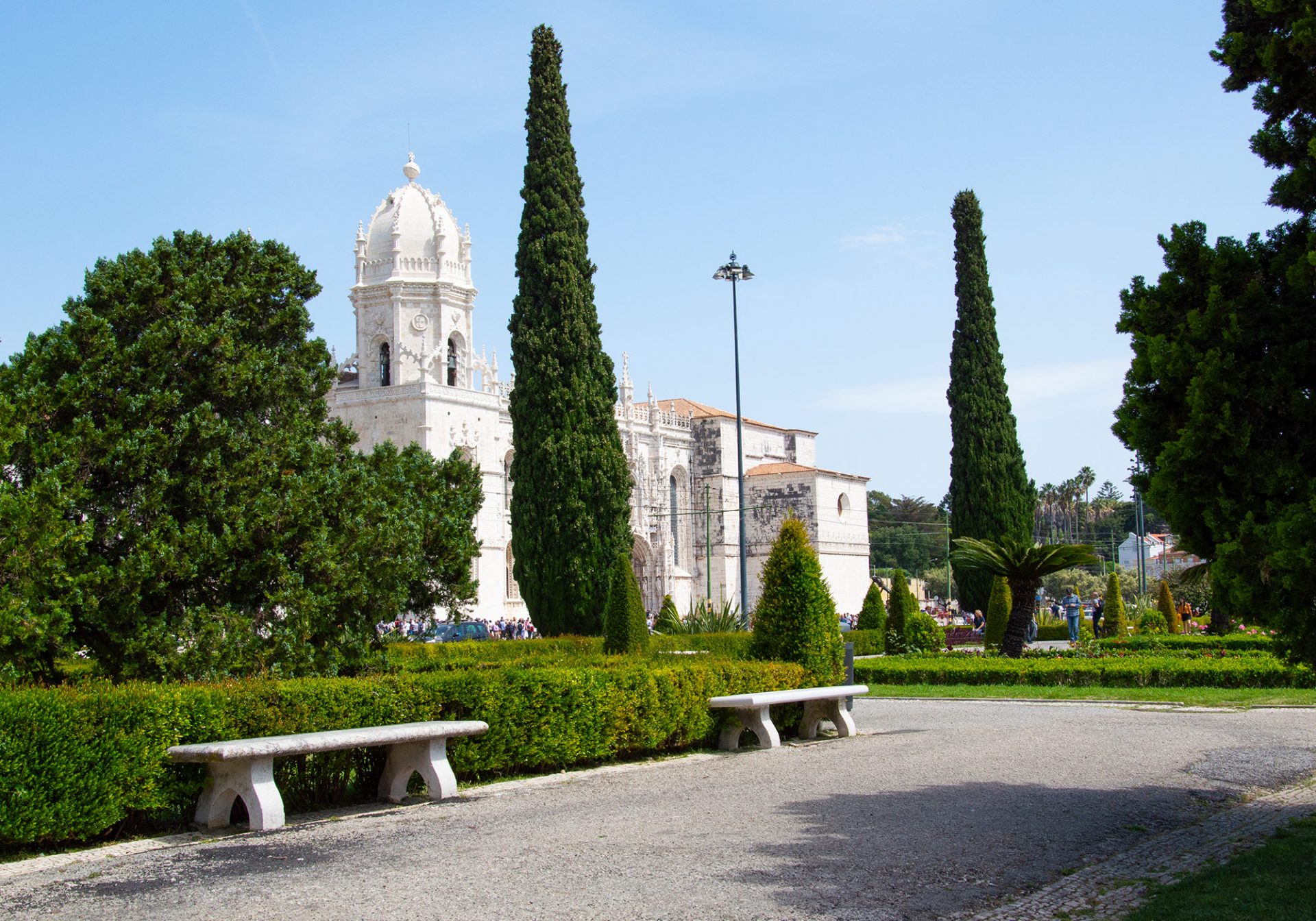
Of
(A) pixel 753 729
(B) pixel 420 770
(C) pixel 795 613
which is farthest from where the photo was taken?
(C) pixel 795 613

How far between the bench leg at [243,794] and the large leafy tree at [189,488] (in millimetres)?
1729

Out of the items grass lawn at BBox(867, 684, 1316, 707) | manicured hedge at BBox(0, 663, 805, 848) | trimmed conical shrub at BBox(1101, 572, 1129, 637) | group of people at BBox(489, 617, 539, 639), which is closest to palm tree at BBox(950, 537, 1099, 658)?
grass lawn at BBox(867, 684, 1316, 707)

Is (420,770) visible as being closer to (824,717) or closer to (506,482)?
(824,717)

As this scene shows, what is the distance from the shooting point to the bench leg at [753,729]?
37.2 ft

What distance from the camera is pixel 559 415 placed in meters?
23.4

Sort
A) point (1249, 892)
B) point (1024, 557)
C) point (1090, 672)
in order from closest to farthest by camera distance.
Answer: point (1249, 892), point (1090, 672), point (1024, 557)

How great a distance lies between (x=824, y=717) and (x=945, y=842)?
5690mm

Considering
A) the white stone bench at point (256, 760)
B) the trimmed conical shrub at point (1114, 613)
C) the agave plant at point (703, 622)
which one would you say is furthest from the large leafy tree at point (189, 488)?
the trimmed conical shrub at point (1114, 613)

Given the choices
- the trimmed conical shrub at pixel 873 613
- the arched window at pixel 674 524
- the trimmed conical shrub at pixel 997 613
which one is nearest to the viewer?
the trimmed conical shrub at pixel 997 613

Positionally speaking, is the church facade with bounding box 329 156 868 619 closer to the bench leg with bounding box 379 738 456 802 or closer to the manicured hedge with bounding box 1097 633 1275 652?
the manicured hedge with bounding box 1097 633 1275 652

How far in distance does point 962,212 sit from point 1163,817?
92.5 feet

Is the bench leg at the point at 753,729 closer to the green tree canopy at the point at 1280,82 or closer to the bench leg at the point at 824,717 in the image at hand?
the bench leg at the point at 824,717

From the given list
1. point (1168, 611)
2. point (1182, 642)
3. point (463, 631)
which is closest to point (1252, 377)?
point (1182, 642)

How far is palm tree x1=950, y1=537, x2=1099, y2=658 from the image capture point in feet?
68.1
